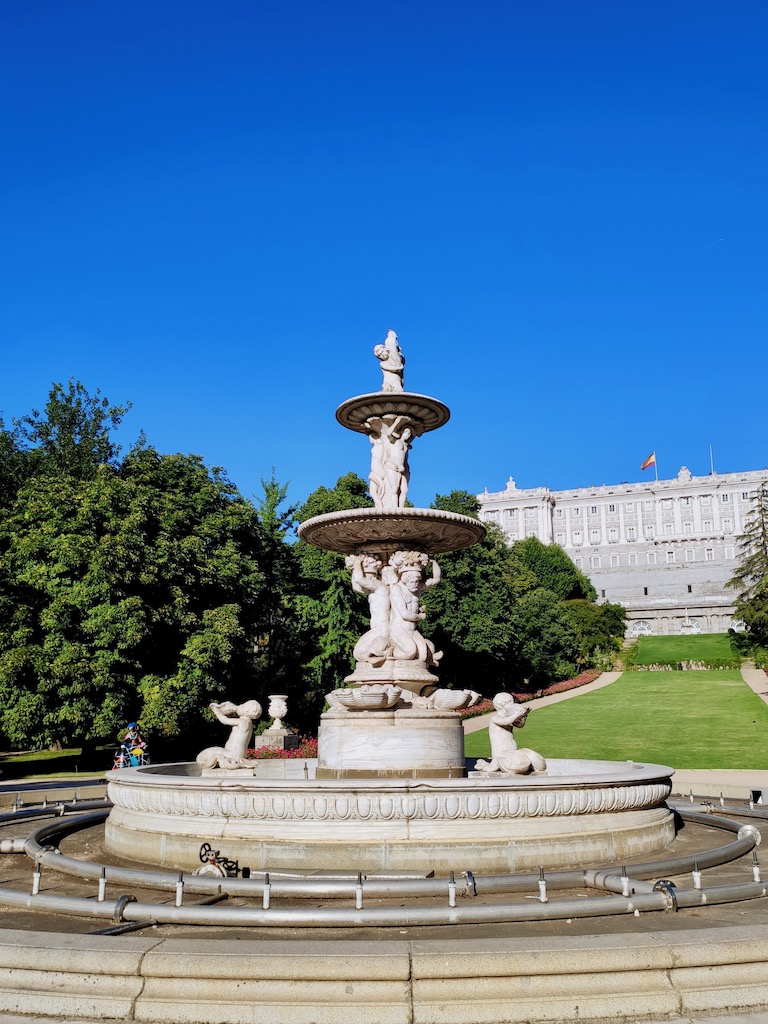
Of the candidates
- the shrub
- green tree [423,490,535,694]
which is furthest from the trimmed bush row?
the shrub

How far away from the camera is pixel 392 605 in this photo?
526 inches

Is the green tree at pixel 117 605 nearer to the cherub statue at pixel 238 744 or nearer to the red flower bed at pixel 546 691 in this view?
the cherub statue at pixel 238 744

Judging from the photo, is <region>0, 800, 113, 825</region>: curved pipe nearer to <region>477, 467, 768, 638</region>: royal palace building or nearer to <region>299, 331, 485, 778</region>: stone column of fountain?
<region>299, 331, 485, 778</region>: stone column of fountain

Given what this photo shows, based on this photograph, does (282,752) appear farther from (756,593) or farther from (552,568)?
(552,568)

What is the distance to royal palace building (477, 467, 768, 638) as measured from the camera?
118 m

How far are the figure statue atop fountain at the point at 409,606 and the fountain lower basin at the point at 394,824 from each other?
177 inches

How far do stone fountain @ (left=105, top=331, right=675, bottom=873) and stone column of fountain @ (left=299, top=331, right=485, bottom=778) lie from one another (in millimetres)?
29

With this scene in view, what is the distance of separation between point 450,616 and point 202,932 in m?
38.3

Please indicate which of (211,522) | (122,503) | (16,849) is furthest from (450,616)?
(16,849)

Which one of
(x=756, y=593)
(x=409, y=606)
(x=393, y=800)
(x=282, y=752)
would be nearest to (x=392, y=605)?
(x=409, y=606)

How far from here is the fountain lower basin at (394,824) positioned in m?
7.90

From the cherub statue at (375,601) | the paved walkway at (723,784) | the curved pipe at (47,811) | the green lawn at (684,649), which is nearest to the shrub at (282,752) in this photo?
the curved pipe at (47,811)

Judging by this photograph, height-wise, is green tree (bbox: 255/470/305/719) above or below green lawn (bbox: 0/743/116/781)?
above

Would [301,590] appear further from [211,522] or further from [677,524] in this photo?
[677,524]
